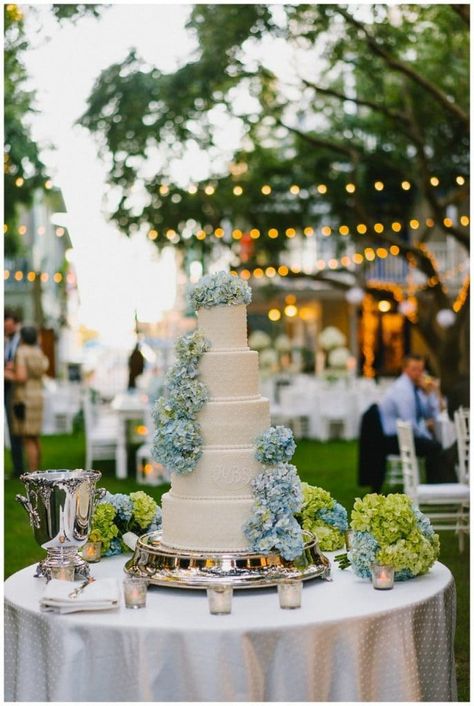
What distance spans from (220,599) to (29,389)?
8.86 metres

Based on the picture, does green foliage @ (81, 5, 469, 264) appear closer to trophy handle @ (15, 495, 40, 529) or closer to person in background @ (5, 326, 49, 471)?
person in background @ (5, 326, 49, 471)

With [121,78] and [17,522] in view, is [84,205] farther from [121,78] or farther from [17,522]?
[17,522]

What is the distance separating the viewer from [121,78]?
46.7 feet

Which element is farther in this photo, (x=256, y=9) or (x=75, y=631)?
(x=256, y=9)

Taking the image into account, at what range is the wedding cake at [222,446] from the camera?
3980 millimetres

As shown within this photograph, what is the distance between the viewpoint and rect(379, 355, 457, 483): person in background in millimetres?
10352

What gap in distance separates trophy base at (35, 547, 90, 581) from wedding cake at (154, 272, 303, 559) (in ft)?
1.23

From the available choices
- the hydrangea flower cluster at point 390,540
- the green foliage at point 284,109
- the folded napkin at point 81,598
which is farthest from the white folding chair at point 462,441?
the folded napkin at point 81,598

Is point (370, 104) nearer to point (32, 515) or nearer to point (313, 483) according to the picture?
point (313, 483)

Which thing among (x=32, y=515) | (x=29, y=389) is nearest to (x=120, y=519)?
(x=32, y=515)

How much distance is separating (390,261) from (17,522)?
2482 cm

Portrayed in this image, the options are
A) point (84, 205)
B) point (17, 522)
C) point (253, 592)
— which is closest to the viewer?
point (253, 592)

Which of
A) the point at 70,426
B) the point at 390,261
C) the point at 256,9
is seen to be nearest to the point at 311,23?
the point at 256,9

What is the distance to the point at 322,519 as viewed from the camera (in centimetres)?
480
